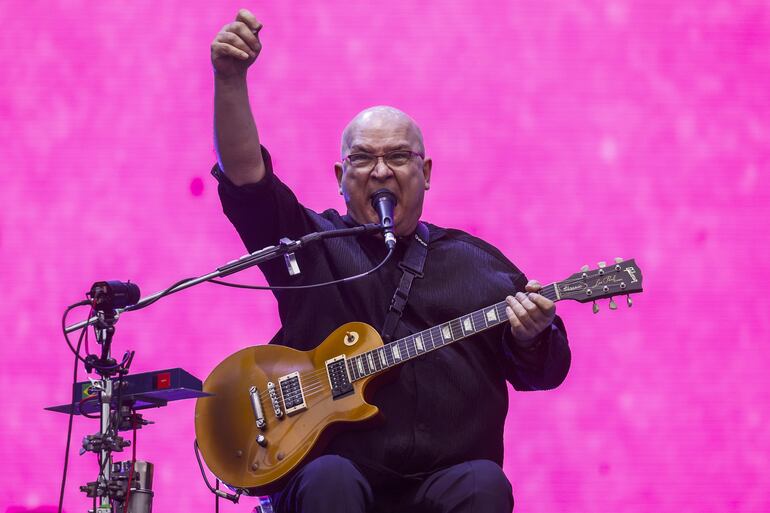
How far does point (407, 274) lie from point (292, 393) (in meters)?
0.44

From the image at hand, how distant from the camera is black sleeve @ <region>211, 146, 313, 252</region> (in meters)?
2.50

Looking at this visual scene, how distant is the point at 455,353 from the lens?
257 cm

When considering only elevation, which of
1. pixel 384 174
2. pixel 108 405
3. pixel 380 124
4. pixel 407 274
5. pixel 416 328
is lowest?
pixel 108 405

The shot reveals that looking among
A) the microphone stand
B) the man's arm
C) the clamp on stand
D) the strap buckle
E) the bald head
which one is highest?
the bald head

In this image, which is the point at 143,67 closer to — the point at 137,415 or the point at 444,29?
the point at 444,29

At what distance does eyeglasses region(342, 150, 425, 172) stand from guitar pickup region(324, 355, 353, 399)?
0.57 metres

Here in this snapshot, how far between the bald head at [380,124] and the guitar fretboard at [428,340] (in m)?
0.58

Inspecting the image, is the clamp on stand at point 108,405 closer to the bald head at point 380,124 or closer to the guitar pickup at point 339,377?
the guitar pickup at point 339,377

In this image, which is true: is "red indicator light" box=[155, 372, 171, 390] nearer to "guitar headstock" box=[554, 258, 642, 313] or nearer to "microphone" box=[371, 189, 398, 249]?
"microphone" box=[371, 189, 398, 249]

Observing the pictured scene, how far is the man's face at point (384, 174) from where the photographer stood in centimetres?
274

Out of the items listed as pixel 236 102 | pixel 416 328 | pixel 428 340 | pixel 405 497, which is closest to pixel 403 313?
pixel 416 328

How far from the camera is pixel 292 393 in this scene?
8.16ft

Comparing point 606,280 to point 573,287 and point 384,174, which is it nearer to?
point 573,287

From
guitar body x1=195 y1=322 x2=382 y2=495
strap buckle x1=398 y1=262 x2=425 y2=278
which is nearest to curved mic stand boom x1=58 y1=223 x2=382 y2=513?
guitar body x1=195 y1=322 x2=382 y2=495
